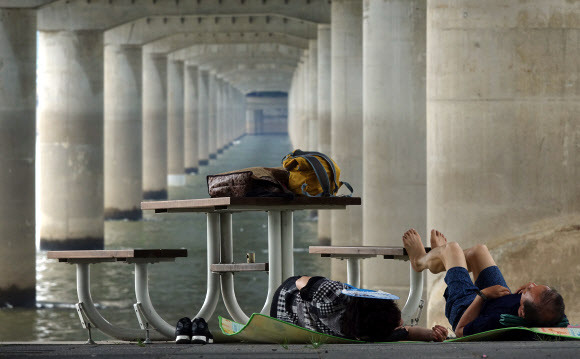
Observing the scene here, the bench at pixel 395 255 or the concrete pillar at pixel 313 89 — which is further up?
the concrete pillar at pixel 313 89

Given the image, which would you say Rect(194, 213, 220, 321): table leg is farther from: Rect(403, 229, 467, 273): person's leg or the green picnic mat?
Rect(403, 229, 467, 273): person's leg

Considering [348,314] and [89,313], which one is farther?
[89,313]

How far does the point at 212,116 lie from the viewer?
251 ft

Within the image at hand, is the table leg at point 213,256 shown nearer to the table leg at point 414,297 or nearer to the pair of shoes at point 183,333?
the pair of shoes at point 183,333

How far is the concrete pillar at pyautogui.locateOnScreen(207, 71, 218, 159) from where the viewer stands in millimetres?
73775

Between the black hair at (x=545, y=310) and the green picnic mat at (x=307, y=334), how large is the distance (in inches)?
2.1

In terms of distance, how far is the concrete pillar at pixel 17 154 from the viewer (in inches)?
894

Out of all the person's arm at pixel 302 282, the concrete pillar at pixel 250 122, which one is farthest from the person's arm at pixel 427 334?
the concrete pillar at pixel 250 122

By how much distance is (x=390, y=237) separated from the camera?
19.8 meters

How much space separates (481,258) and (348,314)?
124 centimetres

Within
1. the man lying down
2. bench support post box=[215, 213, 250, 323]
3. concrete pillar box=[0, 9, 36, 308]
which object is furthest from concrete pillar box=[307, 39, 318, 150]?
the man lying down

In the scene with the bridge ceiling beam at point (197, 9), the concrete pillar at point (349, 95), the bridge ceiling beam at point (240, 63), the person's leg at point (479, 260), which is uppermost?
the bridge ceiling beam at point (240, 63)

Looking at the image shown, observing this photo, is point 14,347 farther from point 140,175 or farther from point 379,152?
point 140,175

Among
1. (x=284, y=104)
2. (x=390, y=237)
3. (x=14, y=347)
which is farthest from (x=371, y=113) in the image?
(x=284, y=104)
